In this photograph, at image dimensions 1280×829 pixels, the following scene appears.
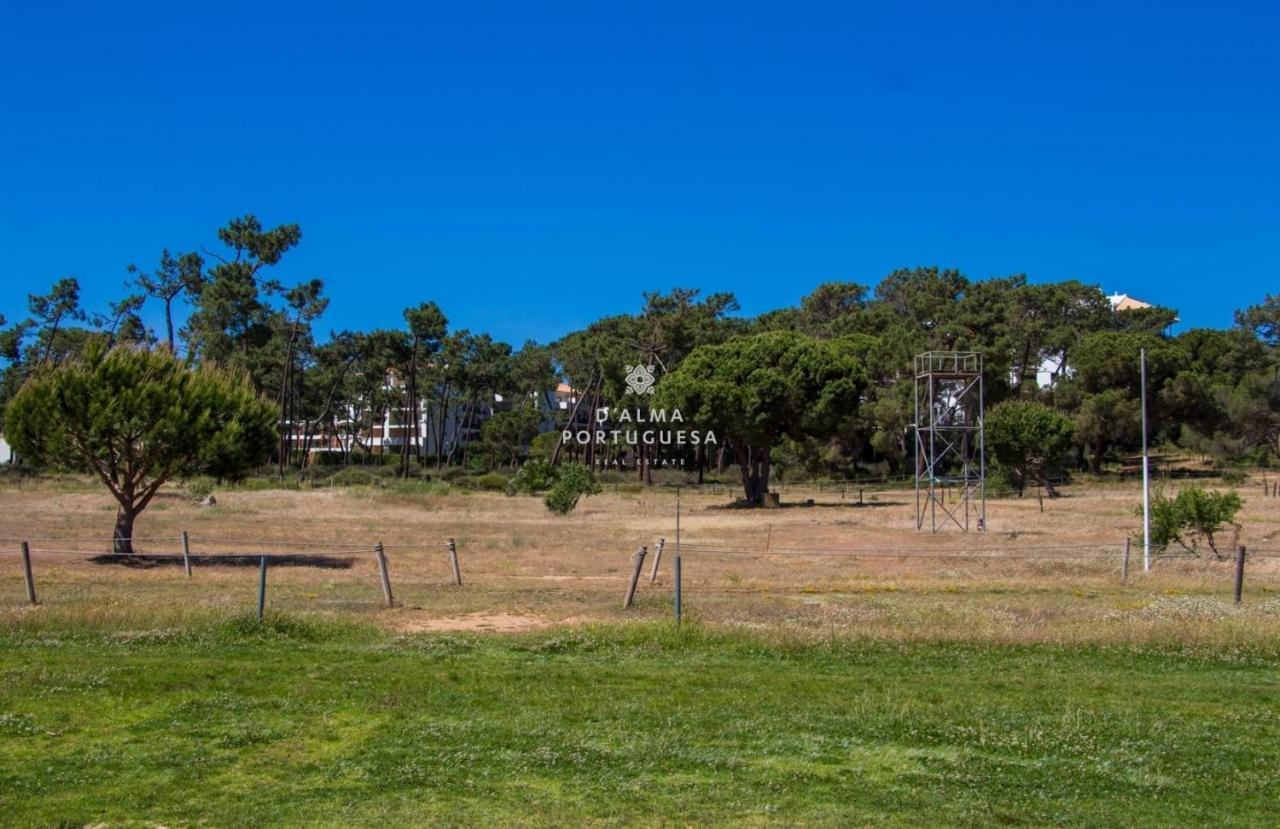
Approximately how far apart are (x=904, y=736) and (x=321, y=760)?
483 centimetres

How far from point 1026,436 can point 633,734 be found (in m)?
55.9

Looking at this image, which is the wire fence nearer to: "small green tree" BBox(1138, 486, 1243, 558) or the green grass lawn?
"small green tree" BBox(1138, 486, 1243, 558)

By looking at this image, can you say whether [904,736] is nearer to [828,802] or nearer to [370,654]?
[828,802]

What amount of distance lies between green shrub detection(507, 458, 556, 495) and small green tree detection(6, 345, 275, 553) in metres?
35.1

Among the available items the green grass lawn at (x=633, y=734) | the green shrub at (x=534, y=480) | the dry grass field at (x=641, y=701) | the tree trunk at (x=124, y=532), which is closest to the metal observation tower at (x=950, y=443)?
the dry grass field at (x=641, y=701)

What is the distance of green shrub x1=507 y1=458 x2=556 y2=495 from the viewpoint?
213 feet

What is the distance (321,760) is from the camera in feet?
28.7

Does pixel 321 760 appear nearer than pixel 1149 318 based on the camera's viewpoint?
Yes

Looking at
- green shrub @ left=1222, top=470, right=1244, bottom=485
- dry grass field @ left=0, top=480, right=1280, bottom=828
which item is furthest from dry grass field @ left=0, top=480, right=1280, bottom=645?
green shrub @ left=1222, top=470, right=1244, bottom=485

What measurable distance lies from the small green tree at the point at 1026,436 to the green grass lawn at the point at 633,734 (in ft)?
162

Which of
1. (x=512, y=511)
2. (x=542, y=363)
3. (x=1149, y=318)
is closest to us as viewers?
(x=512, y=511)

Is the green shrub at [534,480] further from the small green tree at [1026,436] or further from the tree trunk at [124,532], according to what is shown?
the tree trunk at [124,532]

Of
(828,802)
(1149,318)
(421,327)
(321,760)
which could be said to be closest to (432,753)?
(321,760)

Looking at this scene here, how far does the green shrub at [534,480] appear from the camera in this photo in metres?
65.0
